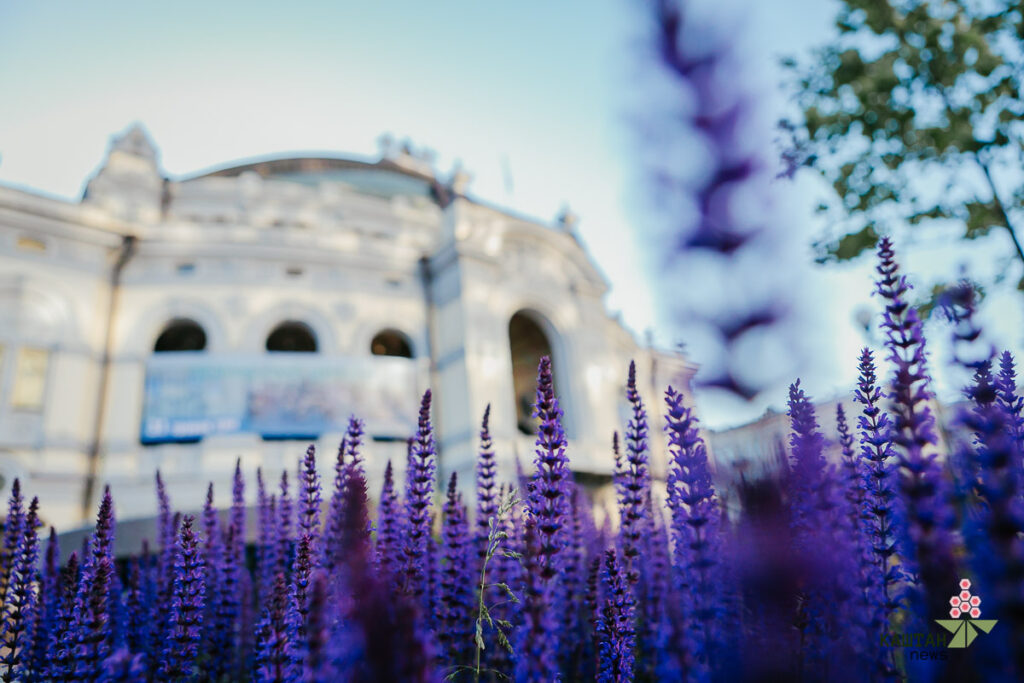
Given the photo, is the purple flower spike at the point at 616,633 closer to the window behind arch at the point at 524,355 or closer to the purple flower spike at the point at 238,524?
the purple flower spike at the point at 238,524

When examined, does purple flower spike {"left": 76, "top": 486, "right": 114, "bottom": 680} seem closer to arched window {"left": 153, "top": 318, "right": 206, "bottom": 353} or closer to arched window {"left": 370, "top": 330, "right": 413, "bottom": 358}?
arched window {"left": 370, "top": 330, "right": 413, "bottom": 358}

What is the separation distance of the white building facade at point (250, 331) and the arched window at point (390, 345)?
6 centimetres

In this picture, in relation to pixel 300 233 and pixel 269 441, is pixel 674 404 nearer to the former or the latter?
pixel 269 441

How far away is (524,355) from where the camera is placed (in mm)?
23594

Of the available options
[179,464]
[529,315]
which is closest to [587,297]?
[529,315]

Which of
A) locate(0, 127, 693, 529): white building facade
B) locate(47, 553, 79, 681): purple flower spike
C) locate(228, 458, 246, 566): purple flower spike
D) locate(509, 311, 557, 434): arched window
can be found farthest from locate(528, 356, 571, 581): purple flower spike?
locate(509, 311, 557, 434): arched window

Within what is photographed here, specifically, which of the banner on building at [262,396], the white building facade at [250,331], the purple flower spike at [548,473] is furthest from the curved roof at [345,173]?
the purple flower spike at [548,473]

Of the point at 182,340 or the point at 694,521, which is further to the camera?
the point at 182,340

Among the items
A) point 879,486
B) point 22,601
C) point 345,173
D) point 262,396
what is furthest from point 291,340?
point 879,486

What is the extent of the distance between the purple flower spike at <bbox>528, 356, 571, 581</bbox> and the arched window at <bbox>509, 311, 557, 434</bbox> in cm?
2011

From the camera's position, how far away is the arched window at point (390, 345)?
67.8ft

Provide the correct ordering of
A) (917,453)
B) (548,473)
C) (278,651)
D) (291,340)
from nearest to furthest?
(917,453) → (278,651) → (548,473) → (291,340)

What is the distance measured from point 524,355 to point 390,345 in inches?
200

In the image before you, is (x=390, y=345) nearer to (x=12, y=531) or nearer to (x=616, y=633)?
(x=12, y=531)
